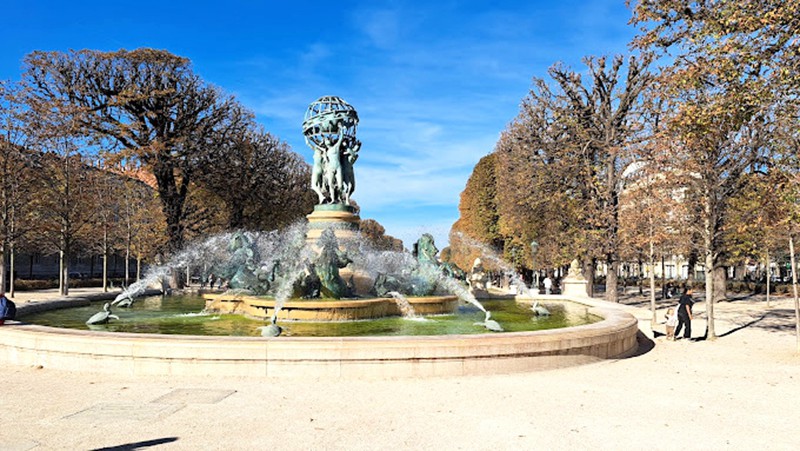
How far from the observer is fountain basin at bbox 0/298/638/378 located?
32.1ft

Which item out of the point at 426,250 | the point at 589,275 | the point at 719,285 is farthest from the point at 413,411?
the point at 719,285

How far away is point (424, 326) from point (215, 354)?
615 centimetres

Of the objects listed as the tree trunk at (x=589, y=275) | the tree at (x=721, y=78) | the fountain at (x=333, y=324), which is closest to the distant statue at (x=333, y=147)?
the fountain at (x=333, y=324)

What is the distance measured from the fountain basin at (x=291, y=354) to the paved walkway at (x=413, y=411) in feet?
0.79

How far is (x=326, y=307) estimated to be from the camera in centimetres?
1475

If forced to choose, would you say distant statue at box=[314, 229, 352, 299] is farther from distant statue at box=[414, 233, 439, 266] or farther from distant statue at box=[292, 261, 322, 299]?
distant statue at box=[414, 233, 439, 266]

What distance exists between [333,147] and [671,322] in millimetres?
12775

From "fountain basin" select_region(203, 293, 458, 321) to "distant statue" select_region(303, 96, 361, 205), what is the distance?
6.02 m

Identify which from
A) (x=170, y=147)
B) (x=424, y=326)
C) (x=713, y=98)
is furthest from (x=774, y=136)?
(x=170, y=147)

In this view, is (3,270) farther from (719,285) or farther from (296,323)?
(719,285)

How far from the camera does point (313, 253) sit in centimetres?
1898

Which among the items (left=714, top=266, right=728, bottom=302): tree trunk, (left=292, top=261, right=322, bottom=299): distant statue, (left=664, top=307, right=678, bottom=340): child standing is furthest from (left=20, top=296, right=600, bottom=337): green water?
(left=714, top=266, right=728, bottom=302): tree trunk

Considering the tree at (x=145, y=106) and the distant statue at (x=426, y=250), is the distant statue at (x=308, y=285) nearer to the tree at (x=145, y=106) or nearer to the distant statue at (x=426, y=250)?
the distant statue at (x=426, y=250)

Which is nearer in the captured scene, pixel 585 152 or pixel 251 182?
pixel 585 152
